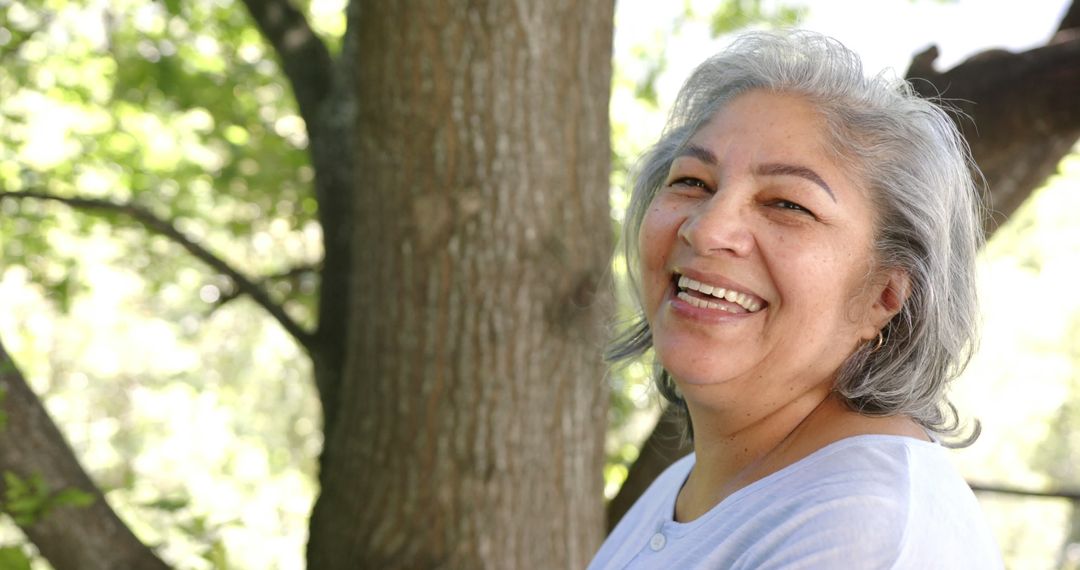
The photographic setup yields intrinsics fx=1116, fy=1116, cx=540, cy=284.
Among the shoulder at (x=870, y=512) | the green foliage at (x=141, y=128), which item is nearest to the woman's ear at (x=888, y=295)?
the shoulder at (x=870, y=512)

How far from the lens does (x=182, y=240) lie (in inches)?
127

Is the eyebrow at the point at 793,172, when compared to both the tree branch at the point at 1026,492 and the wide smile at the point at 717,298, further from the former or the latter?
the tree branch at the point at 1026,492

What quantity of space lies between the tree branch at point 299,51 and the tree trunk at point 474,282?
88 centimetres

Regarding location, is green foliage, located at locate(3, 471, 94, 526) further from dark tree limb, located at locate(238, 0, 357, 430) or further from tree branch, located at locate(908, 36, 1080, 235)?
tree branch, located at locate(908, 36, 1080, 235)

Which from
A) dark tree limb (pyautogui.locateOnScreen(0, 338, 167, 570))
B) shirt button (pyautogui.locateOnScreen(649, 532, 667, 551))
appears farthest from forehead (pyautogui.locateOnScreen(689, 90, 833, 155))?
dark tree limb (pyautogui.locateOnScreen(0, 338, 167, 570))

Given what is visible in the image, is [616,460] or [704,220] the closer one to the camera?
[704,220]

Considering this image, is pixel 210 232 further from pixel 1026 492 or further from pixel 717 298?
pixel 717 298

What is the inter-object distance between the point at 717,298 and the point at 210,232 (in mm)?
6612

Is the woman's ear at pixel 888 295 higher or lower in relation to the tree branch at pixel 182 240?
lower

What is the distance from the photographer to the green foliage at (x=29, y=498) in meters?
2.58

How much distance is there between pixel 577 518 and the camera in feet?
9.45

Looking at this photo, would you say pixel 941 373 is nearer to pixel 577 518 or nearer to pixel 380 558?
pixel 577 518

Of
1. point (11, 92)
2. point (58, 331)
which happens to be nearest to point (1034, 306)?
point (58, 331)

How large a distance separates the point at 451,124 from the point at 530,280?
431 mm
